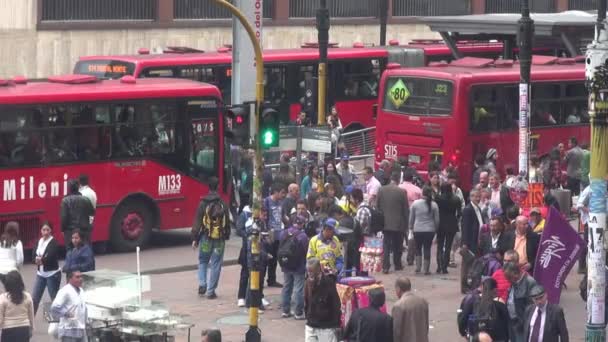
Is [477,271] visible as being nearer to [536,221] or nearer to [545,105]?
[536,221]

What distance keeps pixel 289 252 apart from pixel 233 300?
212cm

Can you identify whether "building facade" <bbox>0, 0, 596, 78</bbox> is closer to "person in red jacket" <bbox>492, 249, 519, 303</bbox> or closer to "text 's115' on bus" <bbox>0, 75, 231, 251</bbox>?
"text 's115' on bus" <bbox>0, 75, 231, 251</bbox>

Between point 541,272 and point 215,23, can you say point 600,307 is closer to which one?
point 541,272

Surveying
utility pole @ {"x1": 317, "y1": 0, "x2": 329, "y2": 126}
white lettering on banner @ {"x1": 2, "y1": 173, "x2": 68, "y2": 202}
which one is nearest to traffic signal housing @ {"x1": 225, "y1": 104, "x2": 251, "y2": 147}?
white lettering on banner @ {"x1": 2, "y1": 173, "x2": 68, "y2": 202}

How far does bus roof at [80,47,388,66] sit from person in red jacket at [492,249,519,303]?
1762cm

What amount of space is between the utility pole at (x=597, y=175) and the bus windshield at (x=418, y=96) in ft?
50.2

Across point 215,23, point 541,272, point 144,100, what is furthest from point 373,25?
point 541,272

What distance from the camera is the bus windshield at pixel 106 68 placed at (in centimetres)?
3431

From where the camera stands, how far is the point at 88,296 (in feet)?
55.8

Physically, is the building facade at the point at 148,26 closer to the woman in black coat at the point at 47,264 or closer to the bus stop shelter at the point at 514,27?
the bus stop shelter at the point at 514,27

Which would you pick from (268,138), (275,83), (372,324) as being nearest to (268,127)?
(268,138)

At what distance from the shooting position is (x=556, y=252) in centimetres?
1794

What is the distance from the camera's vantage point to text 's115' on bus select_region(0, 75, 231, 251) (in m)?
24.6

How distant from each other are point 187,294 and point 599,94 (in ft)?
28.2
